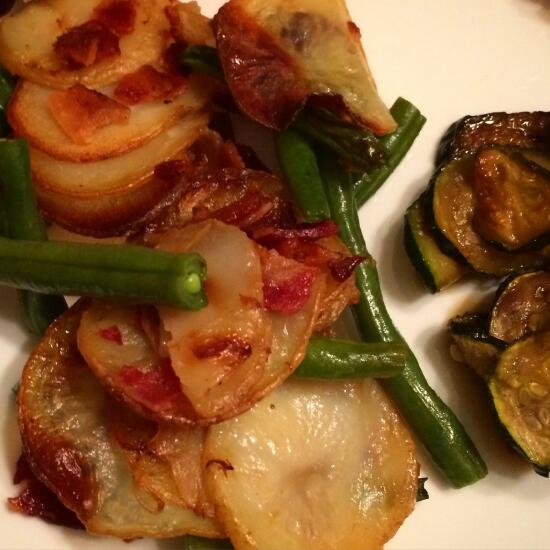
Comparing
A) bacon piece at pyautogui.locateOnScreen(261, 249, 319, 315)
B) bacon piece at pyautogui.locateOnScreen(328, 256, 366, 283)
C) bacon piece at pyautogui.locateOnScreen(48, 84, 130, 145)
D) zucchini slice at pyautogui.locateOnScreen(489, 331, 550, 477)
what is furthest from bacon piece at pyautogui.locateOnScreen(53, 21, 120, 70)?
zucchini slice at pyautogui.locateOnScreen(489, 331, 550, 477)

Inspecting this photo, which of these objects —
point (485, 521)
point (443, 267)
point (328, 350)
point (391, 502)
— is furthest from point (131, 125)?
point (485, 521)

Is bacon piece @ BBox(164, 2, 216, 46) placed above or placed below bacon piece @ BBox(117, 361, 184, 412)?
above

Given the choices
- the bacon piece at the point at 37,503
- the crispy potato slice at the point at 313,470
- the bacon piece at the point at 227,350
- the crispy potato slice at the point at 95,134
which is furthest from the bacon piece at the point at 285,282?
the bacon piece at the point at 37,503

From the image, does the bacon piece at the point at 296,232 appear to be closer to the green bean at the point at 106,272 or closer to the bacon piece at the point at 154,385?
the green bean at the point at 106,272

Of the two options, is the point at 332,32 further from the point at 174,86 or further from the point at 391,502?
the point at 391,502

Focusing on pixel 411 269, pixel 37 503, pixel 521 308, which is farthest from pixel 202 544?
pixel 521 308

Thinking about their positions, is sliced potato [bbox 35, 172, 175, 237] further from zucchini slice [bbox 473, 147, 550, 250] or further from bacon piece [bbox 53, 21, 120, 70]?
zucchini slice [bbox 473, 147, 550, 250]
